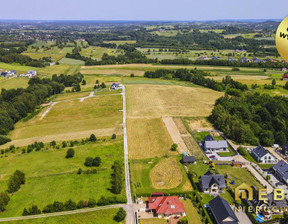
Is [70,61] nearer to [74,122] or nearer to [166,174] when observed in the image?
[74,122]

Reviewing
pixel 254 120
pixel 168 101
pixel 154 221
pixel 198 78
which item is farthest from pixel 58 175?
pixel 198 78

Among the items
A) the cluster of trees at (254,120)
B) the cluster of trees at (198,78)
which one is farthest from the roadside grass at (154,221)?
the cluster of trees at (198,78)

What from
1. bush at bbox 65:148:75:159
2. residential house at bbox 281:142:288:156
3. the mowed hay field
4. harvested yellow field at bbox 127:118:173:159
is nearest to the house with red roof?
harvested yellow field at bbox 127:118:173:159

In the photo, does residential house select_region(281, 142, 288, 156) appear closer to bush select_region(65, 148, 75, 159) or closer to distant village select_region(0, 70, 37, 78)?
bush select_region(65, 148, 75, 159)

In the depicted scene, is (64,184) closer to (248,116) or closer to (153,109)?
(153,109)

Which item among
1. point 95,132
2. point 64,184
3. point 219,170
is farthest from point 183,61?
point 64,184

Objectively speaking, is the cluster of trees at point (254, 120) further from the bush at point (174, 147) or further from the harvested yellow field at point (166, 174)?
the harvested yellow field at point (166, 174)
